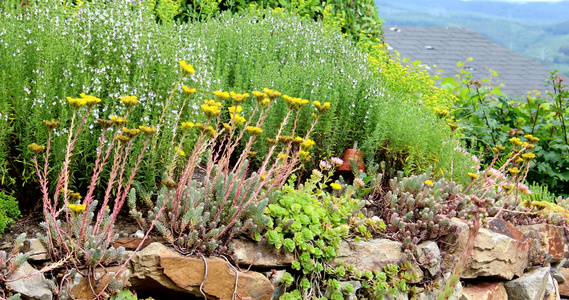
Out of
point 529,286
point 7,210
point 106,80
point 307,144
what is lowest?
point 529,286

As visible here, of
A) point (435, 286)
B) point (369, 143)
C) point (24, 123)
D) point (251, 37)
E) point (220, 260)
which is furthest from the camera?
point (251, 37)

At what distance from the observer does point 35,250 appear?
2.66 metres

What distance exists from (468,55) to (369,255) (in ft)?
44.5

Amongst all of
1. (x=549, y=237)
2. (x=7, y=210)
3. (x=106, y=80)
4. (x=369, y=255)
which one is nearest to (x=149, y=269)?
(x=7, y=210)

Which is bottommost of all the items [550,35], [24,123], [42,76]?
[550,35]

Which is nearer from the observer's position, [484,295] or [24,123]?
[24,123]

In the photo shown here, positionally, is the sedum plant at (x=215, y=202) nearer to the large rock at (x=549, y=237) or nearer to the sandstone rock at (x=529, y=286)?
the sandstone rock at (x=529, y=286)

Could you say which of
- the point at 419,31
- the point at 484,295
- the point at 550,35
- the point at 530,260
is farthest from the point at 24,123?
the point at 550,35

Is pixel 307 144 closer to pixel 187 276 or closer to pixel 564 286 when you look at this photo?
pixel 187 276

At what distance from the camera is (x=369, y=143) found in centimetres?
425

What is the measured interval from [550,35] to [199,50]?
131165 mm

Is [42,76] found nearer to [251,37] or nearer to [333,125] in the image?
[333,125]

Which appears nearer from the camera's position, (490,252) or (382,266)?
(382,266)

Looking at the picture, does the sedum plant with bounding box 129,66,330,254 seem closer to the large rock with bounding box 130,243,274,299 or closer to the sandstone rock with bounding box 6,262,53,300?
the large rock with bounding box 130,243,274,299
